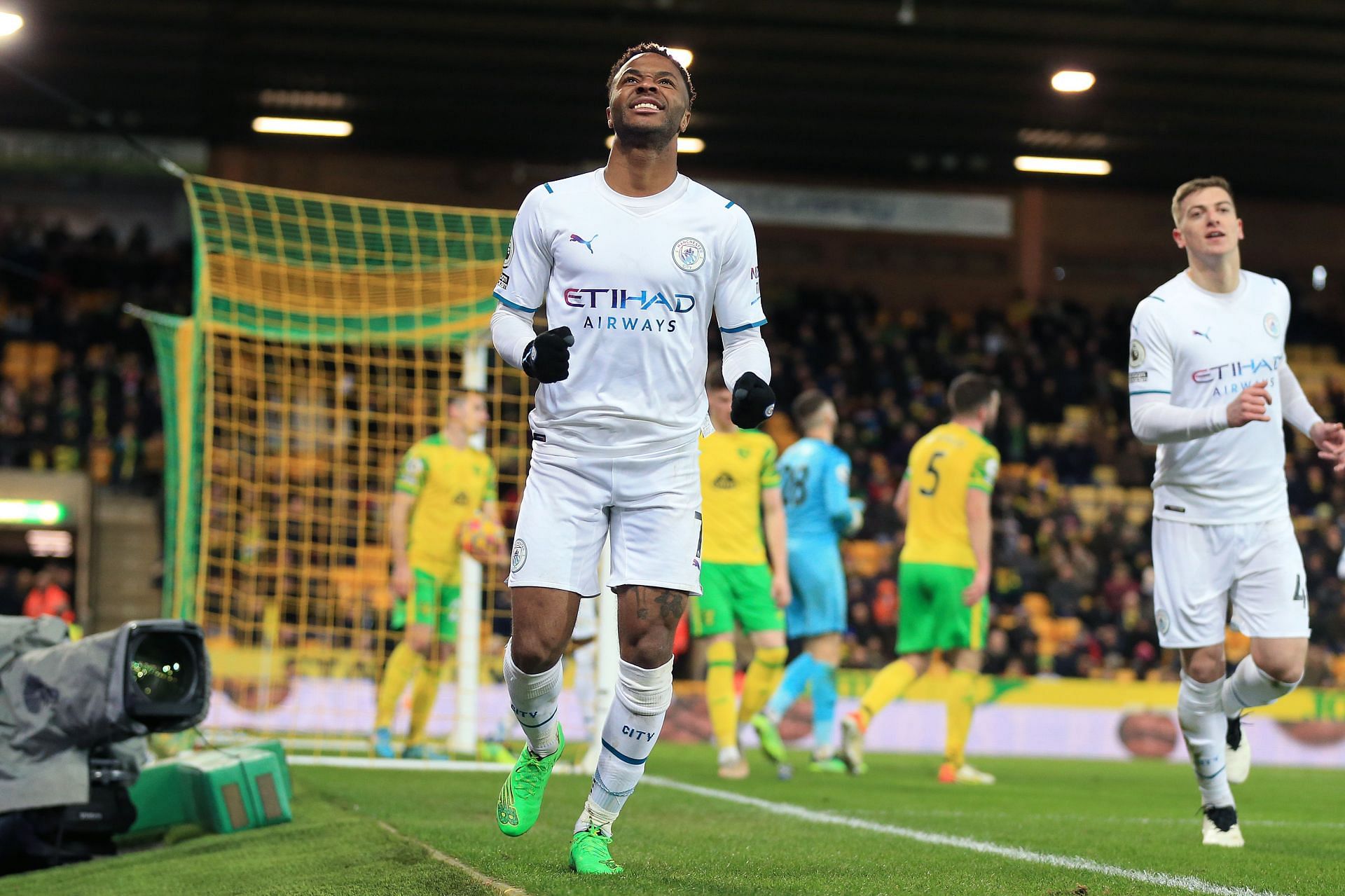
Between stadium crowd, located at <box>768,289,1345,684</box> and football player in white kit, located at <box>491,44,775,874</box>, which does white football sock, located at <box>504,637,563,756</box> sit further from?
stadium crowd, located at <box>768,289,1345,684</box>

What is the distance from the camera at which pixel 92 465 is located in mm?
20156

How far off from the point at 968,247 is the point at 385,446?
15.3 metres

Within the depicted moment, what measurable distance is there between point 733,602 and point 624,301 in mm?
4693

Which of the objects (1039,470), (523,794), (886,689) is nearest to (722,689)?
(886,689)

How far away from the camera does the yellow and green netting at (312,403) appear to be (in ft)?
32.4

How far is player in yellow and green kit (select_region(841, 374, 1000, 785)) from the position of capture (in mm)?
8805

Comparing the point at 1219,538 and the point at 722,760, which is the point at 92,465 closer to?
the point at 722,760

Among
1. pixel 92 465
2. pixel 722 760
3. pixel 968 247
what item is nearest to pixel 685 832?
pixel 722 760

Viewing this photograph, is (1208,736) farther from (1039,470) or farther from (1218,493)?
(1039,470)

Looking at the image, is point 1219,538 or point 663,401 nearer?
point 663,401

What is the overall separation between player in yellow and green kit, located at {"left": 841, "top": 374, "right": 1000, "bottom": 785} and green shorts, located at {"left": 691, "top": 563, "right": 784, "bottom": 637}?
0.81m

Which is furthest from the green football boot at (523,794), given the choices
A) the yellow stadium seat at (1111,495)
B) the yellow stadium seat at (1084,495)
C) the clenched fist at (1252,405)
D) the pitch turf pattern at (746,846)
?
the yellow stadium seat at (1084,495)

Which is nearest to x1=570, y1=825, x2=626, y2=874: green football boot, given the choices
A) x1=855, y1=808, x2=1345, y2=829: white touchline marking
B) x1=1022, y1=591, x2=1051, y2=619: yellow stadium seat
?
x1=855, y1=808, x2=1345, y2=829: white touchline marking

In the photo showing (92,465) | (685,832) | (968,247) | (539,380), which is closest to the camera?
(539,380)
